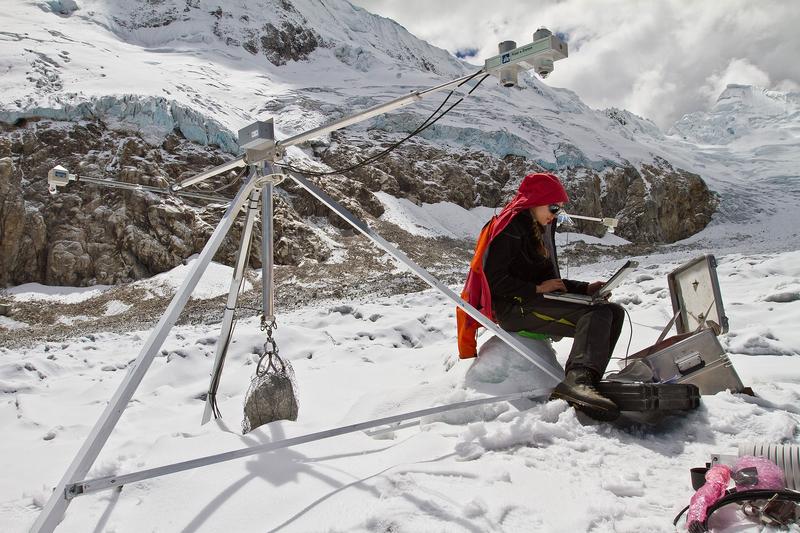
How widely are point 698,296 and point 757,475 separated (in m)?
1.97

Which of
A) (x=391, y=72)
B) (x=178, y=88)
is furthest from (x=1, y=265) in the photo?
(x=391, y=72)

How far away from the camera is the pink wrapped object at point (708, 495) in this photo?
159 cm

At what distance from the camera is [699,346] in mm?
2951

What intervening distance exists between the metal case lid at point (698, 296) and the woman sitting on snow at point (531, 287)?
609mm

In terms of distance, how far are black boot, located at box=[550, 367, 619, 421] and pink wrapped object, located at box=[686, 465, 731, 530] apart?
0.72 m

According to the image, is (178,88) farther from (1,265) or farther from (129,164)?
(1,265)

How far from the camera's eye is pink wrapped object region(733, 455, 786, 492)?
1709 mm

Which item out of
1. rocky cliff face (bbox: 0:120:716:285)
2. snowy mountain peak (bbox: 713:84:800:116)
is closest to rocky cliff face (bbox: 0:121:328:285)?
rocky cliff face (bbox: 0:120:716:285)

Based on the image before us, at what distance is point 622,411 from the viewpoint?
258 cm

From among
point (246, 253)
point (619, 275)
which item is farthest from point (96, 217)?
point (619, 275)

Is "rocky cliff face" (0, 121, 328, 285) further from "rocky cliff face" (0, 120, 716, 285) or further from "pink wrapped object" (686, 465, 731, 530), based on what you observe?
"pink wrapped object" (686, 465, 731, 530)

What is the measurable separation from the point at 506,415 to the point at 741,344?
236 centimetres

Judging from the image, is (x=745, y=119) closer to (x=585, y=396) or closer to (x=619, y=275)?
(x=619, y=275)

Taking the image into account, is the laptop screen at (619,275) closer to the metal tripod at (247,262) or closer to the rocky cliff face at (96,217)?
the metal tripod at (247,262)
